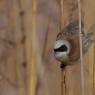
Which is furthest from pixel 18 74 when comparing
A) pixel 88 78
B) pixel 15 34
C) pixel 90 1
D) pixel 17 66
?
pixel 90 1

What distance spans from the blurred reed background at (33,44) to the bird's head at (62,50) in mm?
26

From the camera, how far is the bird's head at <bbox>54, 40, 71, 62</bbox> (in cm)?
153

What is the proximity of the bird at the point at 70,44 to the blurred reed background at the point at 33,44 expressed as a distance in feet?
0.06

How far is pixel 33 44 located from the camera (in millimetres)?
1556

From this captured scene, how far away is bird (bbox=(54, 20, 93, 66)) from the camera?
1.54m

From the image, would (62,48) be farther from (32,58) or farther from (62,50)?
(32,58)

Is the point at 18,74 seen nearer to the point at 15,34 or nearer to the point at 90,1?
the point at 15,34

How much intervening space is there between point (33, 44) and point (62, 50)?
4.0 inches

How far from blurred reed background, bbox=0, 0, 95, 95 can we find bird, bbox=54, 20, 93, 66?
0.02m

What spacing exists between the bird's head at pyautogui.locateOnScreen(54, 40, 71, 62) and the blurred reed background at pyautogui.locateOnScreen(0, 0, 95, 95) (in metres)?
0.03

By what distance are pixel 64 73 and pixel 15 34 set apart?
21 centimetres

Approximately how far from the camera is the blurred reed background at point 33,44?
5.10 feet

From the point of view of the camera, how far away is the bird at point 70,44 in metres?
1.54

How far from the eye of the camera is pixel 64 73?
5.15ft
